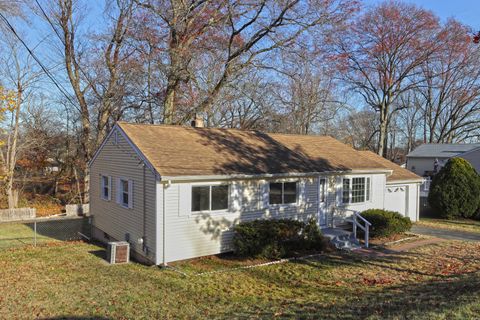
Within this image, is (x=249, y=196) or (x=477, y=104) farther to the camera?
(x=477, y=104)

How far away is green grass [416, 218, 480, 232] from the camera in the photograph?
2005 cm

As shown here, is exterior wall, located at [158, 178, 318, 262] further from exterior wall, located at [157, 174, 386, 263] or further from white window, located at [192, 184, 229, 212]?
white window, located at [192, 184, 229, 212]

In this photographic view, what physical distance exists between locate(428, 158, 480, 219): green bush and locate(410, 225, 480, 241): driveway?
4075 millimetres

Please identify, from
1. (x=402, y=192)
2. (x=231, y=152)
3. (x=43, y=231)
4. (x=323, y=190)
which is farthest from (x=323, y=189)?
(x=43, y=231)

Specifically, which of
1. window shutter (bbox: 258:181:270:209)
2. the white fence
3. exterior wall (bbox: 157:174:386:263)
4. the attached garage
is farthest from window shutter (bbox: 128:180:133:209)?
the attached garage

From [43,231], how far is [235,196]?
37.2 feet

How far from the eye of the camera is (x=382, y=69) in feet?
116

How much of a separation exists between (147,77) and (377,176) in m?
15.5

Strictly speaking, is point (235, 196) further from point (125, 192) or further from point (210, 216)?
point (125, 192)

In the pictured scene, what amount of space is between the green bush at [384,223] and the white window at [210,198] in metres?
6.94

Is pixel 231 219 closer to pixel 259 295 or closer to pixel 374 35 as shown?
pixel 259 295

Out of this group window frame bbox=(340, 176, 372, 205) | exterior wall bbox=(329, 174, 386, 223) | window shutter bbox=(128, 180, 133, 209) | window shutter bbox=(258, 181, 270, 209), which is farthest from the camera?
window frame bbox=(340, 176, 372, 205)

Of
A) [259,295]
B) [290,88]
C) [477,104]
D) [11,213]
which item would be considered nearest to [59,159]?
[11,213]

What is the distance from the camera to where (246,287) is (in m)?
9.80
